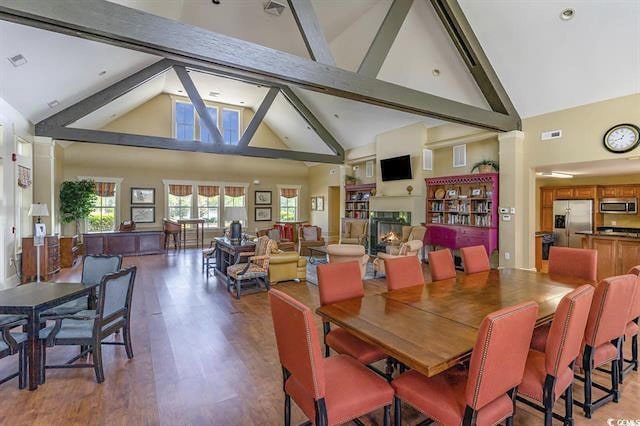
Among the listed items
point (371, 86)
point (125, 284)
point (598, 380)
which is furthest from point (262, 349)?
point (371, 86)

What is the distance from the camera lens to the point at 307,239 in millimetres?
9289

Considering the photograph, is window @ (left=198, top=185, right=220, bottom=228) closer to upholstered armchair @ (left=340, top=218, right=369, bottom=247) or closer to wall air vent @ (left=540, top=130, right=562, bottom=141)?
upholstered armchair @ (left=340, top=218, right=369, bottom=247)

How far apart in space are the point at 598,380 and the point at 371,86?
3656 millimetres

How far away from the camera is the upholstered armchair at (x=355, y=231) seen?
9.15 m

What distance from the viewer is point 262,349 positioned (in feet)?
10.5

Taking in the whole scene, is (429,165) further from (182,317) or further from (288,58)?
(182,317)

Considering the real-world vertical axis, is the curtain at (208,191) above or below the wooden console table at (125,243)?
above

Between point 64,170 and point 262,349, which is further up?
point 64,170

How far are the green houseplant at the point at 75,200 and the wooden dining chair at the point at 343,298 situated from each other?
8.84 metres

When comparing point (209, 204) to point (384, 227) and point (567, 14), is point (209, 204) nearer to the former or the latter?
point (384, 227)

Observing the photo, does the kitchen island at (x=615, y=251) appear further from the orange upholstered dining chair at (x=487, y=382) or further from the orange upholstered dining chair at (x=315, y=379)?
the orange upholstered dining chair at (x=315, y=379)

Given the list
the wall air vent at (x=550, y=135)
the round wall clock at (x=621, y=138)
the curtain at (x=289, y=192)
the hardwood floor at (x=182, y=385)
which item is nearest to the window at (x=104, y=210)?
the curtain at (x=289, y=192)

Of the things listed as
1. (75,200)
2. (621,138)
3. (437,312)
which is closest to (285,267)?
(437,312)

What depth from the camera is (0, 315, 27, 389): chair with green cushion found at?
236 cm
